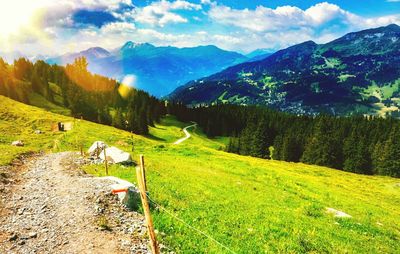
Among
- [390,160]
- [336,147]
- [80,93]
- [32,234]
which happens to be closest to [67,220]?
[32,234]

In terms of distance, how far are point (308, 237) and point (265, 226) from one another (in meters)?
2.65

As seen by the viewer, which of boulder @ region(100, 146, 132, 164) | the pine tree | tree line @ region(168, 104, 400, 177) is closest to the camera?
Answer: boulder @ region(100, 146, 132, 164)

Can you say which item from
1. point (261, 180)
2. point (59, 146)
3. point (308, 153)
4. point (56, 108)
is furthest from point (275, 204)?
point (56, 108)

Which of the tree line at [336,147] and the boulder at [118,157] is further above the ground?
the boulder at [118,157]

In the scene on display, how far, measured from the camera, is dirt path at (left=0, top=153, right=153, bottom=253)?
1532 cm

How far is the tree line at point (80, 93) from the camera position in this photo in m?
122

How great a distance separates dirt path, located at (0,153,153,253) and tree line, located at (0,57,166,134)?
9594cm

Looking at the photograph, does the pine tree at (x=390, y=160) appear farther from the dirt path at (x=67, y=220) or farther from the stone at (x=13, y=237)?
the stone at (x=13, y=237)

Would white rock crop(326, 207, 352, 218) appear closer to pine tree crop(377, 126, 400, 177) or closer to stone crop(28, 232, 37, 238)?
stone crop(28, 232, 37, 238)

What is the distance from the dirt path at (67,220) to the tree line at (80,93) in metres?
95.9

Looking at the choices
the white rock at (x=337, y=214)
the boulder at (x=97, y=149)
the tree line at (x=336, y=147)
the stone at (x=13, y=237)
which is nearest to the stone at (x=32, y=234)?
the stone at (x=13, y=237)

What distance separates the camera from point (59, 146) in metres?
54.1

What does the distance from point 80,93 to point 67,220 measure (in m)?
132

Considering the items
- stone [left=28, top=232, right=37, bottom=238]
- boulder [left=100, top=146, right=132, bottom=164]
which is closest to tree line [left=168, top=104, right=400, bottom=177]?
boulder [left=100, top=146, right=132, bottom=164]
